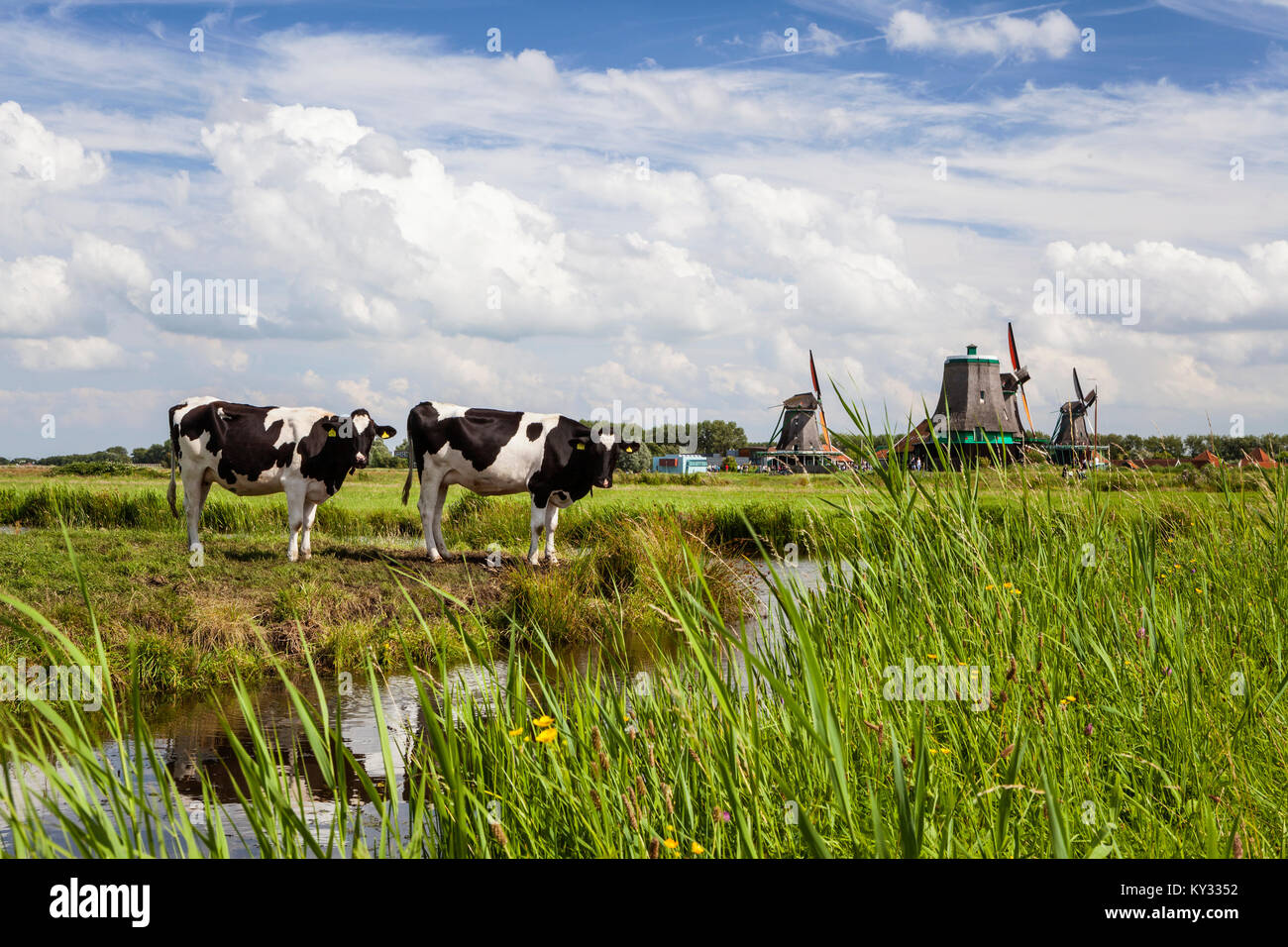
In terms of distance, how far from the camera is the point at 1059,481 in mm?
6215

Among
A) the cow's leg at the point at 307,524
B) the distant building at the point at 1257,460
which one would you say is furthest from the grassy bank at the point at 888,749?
the cow's leg at the point at 307,524

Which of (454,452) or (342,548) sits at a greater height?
(454,452)

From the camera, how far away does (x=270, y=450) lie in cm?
1316

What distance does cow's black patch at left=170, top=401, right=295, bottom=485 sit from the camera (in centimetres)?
1316

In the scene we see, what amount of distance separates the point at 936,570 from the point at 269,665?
22.5 ft

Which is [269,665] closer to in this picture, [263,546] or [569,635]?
[569,635]

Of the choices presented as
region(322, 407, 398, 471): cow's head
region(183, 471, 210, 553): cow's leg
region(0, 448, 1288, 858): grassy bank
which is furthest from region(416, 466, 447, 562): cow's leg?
region(0, 448, 1288, 858): grassy bank

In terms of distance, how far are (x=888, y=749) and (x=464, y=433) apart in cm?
1159

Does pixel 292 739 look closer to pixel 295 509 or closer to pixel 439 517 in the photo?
pixel 295 509

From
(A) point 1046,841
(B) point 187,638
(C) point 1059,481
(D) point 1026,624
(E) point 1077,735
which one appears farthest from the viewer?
(B) point 187,638

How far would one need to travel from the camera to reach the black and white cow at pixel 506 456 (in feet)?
46.4

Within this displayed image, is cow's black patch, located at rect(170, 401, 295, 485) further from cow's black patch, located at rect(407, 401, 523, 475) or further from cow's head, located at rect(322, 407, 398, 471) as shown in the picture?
cow's black patch, located at rect(407, 401, 523, 475)

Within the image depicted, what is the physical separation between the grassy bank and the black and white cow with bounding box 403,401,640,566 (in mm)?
9239
